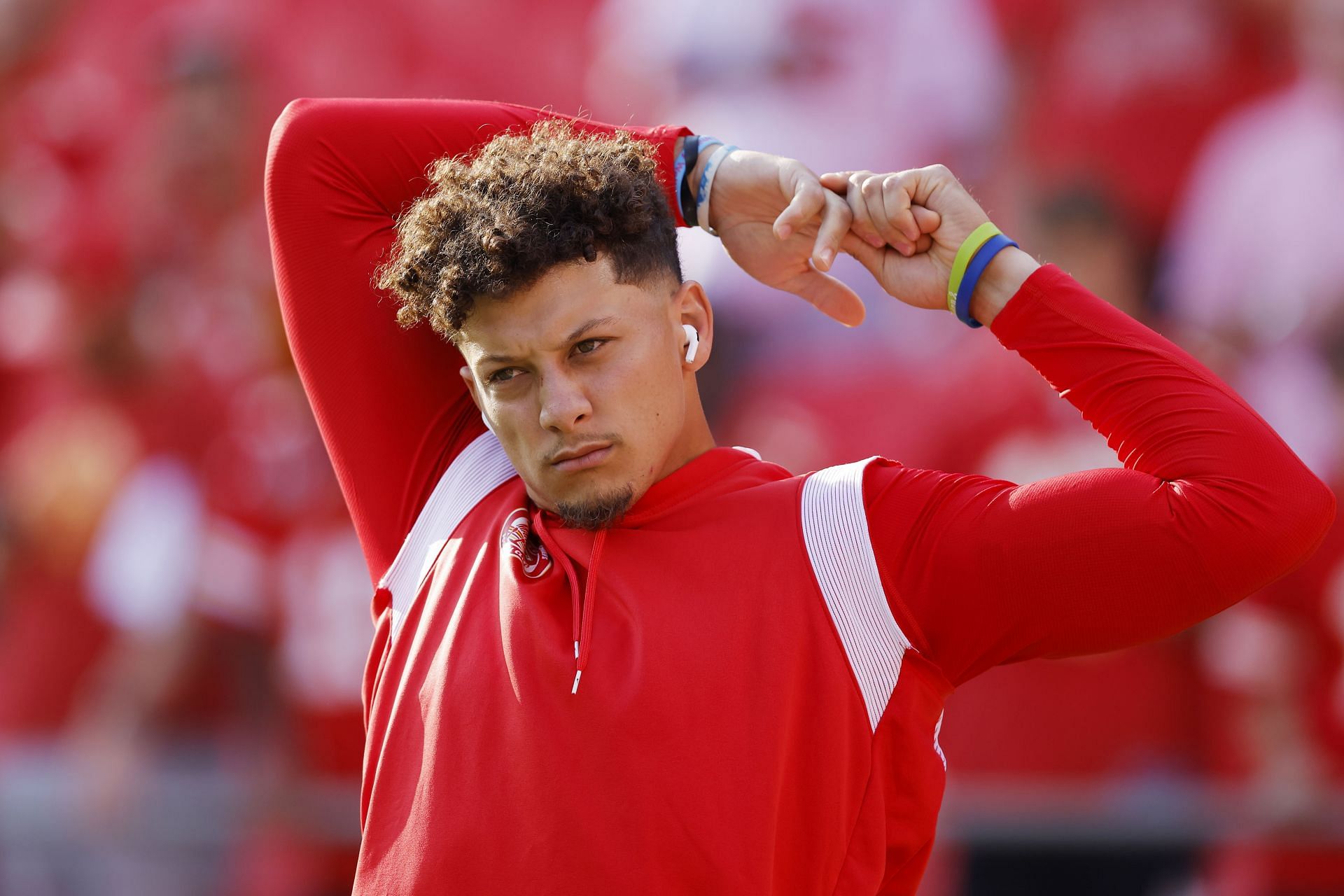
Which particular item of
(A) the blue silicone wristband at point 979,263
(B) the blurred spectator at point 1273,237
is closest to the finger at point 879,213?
(A) the blue silicone wristband at point 979,263

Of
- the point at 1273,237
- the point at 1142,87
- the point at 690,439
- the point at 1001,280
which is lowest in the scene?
the point at 690,439

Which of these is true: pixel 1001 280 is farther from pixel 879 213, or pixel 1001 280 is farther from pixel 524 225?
pixel 524 225

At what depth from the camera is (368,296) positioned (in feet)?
6.92

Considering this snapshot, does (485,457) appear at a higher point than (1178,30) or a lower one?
lower

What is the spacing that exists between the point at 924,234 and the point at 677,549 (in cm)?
55

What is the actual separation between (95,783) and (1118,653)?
10.2ft

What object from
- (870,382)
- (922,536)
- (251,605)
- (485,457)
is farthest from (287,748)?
(922,536)

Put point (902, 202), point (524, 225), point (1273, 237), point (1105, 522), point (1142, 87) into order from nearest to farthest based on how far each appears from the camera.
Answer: point (1105, 522) < point (524, 225) < point (902, 202) < point (1273, 237) < point (1142, 87)

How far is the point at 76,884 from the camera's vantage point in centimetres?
468

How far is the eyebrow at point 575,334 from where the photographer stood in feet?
6.02

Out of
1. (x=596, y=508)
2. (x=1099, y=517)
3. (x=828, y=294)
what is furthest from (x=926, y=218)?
(x=596, y=508)

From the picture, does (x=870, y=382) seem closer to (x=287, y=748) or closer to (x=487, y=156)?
(x=287, y=748)

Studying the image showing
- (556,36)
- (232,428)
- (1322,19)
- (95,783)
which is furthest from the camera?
(556,36)

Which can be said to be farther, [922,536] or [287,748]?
[287,748]
